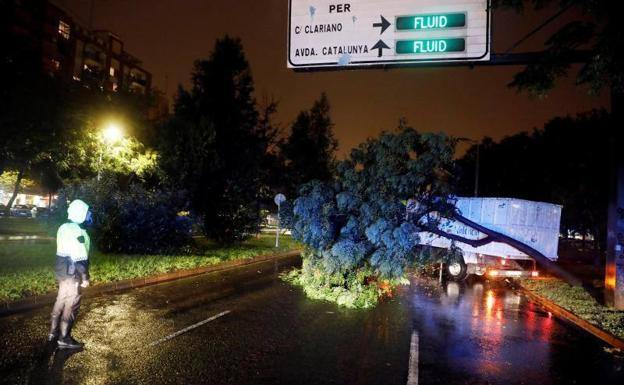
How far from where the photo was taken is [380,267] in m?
12.0

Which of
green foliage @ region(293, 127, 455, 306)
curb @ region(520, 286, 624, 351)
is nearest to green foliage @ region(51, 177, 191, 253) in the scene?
green foliage @ region(293, 127, 455, 306)

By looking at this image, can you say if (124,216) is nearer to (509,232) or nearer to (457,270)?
(457,270)

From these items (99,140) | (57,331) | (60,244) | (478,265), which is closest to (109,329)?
(57,331)

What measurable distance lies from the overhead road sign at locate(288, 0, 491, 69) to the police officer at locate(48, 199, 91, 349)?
20.3 feet

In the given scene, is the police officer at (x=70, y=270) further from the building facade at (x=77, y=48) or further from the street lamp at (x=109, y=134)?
the building facade at (x=77, y=48)

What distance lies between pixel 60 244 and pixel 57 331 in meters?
1.41

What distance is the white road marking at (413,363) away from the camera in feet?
20.8

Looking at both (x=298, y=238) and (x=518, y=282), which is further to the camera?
(x=518, y=282)

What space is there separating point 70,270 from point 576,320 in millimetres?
10394

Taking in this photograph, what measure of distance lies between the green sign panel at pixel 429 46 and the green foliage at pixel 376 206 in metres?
3.01

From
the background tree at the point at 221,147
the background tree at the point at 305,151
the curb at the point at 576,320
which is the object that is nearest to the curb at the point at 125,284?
the background tree at the point at 221,147

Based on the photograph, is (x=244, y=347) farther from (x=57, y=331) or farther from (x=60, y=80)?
(x=60, y=80)

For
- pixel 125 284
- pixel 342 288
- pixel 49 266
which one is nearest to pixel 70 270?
pixel 125 284

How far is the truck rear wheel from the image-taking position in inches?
724
